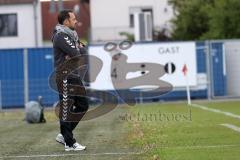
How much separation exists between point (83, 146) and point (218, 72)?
793 inches

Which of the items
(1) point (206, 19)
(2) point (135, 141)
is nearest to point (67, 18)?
(2) point (135, 141)

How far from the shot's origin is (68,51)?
10719mm

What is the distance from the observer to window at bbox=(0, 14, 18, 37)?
5262 cm

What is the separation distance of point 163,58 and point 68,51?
19.6m

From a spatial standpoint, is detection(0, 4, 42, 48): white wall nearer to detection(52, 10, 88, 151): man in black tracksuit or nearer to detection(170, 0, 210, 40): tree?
detection(170, 0, 210, 40): tree

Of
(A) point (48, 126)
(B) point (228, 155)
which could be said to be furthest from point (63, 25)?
(A) point (48, 126)

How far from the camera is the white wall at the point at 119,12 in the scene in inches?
1996

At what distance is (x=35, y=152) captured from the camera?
10891mm

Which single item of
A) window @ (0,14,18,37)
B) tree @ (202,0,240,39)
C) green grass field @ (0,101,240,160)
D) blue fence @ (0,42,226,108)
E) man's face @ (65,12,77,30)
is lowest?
green grass field @ (0,101,240,160)

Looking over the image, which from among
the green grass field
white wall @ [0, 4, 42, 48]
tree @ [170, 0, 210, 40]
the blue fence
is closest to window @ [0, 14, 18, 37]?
white wall @ [0, 4, 42, 48]

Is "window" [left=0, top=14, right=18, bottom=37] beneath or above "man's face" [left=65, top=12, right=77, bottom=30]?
above

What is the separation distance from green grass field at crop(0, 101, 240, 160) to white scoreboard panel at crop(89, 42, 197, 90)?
12729 millimetres

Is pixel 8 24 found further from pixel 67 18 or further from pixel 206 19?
pixel 67 18

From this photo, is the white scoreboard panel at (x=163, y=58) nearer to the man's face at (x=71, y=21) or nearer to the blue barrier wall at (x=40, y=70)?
the blue barrier wall at (x=40, y=70)
